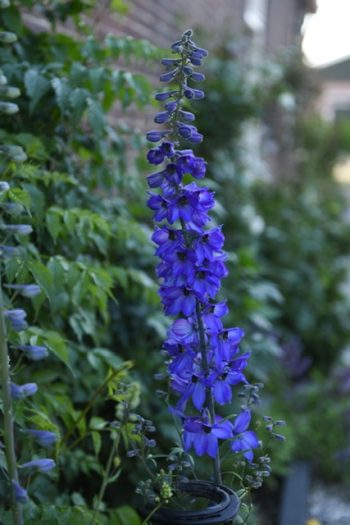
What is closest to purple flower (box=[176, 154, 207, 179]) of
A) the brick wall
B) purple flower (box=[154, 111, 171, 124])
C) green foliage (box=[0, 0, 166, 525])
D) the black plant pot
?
purple flower (box=[154, 111, 171, 124])

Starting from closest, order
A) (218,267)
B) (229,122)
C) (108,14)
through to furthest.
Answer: (218,267) → (108,14) → (229,122)

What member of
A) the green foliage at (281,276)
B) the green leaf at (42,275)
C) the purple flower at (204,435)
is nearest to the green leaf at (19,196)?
the green leaf at (42,275)

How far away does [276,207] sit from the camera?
6785mm

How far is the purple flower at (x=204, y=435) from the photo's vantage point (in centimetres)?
176

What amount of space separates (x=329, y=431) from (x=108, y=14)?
2863 mm

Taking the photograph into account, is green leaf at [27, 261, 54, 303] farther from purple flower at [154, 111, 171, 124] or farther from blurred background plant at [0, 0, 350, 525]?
purple flower at [154, 111, 171, 124]

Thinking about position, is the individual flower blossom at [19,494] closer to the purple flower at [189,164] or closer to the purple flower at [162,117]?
the purple flower at [189,164]

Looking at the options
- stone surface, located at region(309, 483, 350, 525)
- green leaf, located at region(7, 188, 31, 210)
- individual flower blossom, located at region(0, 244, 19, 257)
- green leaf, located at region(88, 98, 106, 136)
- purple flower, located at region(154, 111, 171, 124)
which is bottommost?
stone surface, located at region(309, 483, 350, 525)

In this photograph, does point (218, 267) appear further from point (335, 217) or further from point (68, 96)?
point (335, 217)

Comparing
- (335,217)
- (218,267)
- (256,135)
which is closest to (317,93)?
(256,135)

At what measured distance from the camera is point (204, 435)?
177 centimetres

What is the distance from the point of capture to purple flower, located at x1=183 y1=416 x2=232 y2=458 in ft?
5.77

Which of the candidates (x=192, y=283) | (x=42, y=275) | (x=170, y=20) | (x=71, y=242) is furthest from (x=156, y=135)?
(x=170, y=20)

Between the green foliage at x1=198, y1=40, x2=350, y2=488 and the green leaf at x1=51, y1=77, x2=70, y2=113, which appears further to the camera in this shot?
the green foliage at x1=198, y1=40, x2=350, y2=488
